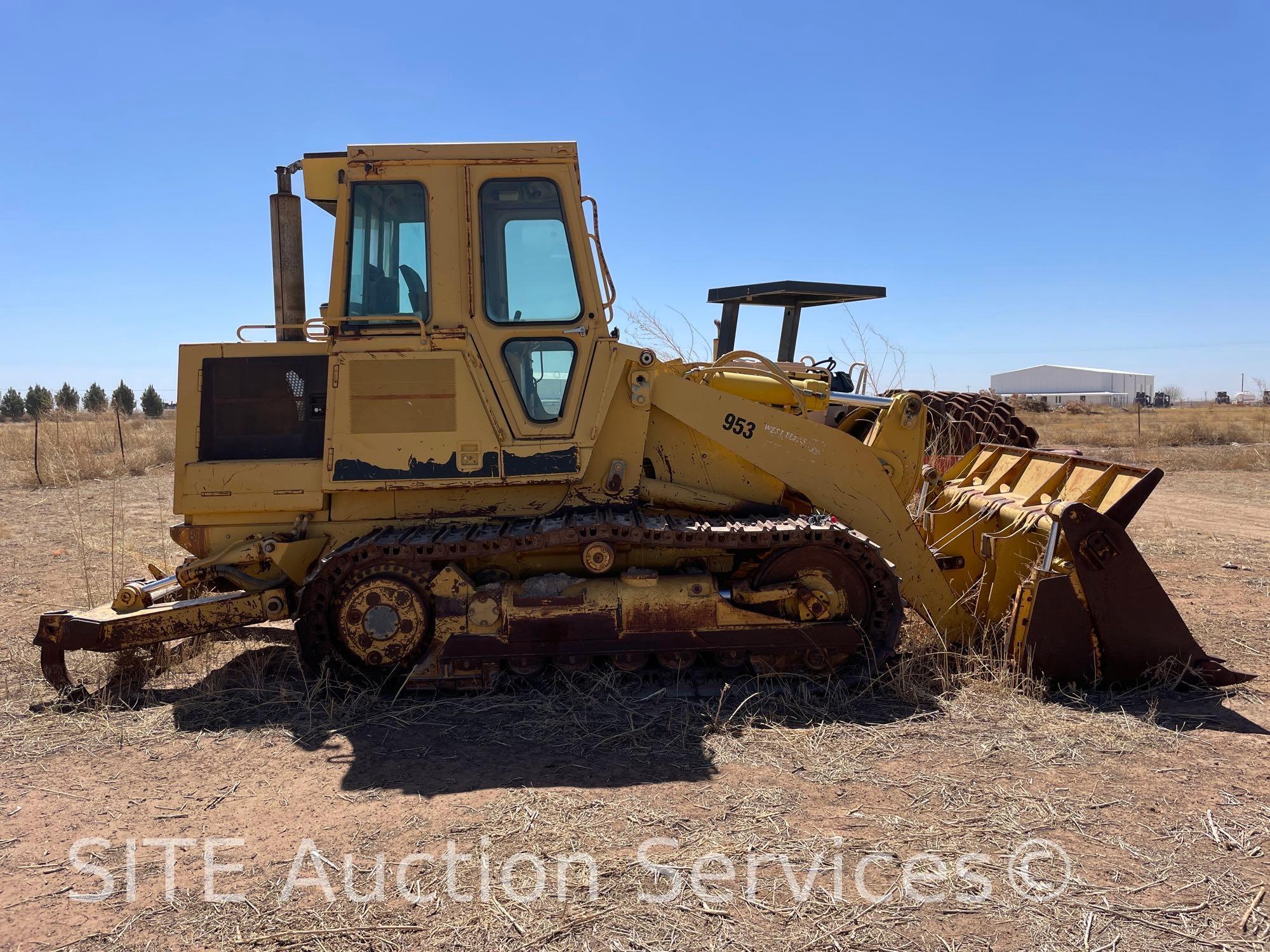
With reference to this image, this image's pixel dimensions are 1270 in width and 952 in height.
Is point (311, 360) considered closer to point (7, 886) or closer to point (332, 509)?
point (332, 509)

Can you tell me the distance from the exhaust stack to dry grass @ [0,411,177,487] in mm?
10026

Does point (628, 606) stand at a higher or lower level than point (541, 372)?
lower

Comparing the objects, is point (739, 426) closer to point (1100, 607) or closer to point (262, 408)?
point (1100, 607)

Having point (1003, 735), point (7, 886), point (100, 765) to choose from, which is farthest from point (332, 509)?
point (1003, 735)

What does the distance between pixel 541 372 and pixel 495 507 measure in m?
0.93

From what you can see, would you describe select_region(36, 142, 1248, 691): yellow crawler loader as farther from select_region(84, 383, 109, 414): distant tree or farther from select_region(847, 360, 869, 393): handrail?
select_region(84, 383, 109, 414): distant tree

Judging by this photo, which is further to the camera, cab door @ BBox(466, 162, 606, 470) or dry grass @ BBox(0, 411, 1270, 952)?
cab door @ BBox(466, 162, 606, 470)

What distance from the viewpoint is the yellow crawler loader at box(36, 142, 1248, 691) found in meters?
5.04

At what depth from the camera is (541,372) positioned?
5246mm

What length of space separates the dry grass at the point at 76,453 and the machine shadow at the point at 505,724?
1075cm

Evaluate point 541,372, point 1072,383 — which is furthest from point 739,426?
point 1072,383

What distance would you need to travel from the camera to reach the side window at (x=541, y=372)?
5203 mm

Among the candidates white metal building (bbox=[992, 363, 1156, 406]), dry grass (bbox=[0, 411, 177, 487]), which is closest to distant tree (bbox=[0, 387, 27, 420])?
dry grass (bbox=[0, 411, 177, 487])

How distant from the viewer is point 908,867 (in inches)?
128
